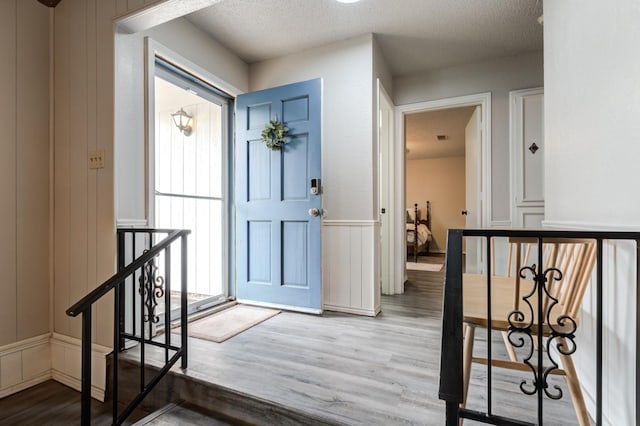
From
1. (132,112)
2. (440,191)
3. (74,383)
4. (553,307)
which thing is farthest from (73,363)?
(440,191)

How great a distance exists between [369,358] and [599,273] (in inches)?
48.5

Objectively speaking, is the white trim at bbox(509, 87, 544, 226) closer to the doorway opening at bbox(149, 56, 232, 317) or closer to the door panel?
the door panel

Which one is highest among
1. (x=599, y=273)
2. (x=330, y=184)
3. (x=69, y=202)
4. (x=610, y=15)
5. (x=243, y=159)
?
(x=610, y=15)

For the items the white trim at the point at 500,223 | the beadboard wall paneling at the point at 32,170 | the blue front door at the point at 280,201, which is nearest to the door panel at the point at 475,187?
the white trim at the point at 500,223

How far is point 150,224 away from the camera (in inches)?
84.0

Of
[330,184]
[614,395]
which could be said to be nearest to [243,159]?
[330,184]

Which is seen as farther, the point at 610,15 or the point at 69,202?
the point at 69,202

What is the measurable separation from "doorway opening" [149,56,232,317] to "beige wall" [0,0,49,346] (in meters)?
0.69

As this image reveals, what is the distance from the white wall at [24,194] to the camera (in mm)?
1892

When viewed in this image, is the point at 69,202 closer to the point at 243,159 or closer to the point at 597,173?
the point at 243,159

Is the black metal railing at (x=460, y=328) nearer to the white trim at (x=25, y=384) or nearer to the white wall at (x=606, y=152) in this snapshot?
the white wall at (x=606, y=152)

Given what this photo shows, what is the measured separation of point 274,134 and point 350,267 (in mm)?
1358

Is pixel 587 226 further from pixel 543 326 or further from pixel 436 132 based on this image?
pixel 436 132

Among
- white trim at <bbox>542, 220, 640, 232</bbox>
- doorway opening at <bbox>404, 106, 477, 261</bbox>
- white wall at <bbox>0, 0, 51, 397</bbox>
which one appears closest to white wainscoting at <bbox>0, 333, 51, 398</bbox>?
white wall at <bbox>0, 0, 51, 397</bbox>
